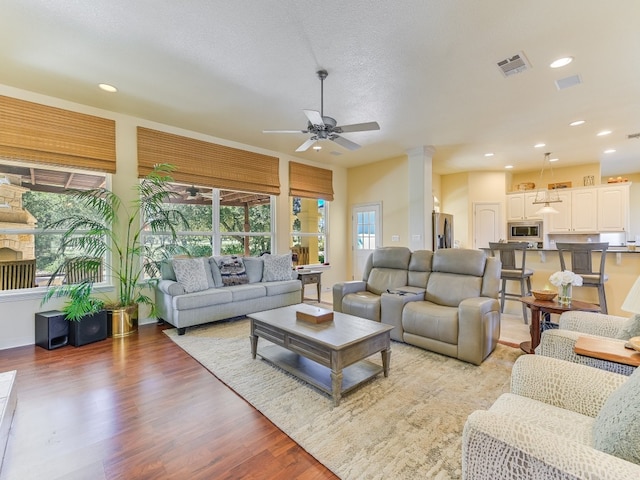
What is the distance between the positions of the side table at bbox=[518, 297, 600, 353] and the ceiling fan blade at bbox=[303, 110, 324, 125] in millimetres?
2721

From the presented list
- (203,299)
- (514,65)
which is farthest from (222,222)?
(514,65)

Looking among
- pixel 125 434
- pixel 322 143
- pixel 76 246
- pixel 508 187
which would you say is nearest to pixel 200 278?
pixel 76 246

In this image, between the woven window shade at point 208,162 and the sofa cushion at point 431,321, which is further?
the woven window shade at point 208,162

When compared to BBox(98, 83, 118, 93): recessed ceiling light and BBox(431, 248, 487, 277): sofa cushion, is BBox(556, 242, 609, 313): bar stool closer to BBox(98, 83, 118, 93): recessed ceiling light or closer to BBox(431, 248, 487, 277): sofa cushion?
BBox(431, 248, 487, 277): sofa cushion

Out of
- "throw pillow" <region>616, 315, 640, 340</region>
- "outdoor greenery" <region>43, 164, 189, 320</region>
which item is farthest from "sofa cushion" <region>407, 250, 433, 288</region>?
"outdoor greenery" <region>43, 164, 189, 320</region>

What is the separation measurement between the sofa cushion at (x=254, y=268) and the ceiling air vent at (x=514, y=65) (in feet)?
13.4

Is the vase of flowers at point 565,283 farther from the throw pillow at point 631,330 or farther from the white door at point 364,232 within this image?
the white door at point 364,232

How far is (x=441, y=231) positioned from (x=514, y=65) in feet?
12.3

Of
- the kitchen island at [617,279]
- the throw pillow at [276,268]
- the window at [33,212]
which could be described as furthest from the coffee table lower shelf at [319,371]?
the window at [33,212]

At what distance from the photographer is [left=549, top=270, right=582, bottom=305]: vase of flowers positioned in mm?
2816

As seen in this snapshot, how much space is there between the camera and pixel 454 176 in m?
7.88

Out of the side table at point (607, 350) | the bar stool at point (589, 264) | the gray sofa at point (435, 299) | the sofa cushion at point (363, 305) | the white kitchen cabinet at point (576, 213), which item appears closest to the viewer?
the side table at point (607, 350)

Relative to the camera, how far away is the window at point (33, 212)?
3.46m

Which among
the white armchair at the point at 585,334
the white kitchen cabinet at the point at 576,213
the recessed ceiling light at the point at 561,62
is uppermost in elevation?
the recessed ceiling light at the point at 561,62
